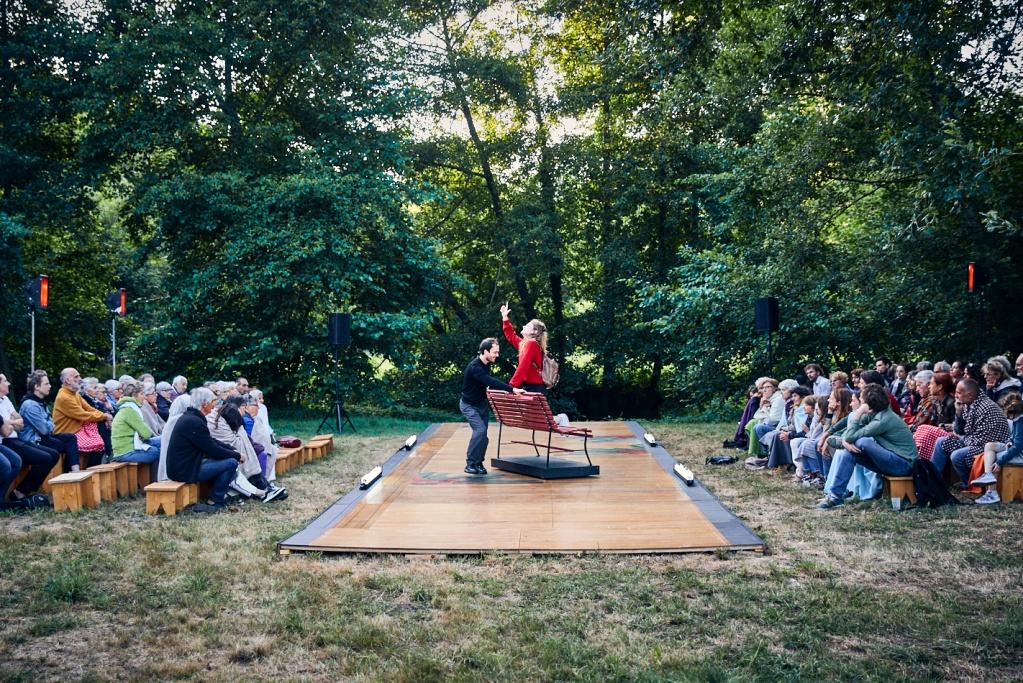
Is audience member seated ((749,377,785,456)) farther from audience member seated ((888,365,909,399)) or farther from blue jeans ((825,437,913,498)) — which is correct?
blue jeans ((825,437,913,498))

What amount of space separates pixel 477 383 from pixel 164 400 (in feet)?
15.4

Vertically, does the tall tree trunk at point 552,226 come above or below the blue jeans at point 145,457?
above

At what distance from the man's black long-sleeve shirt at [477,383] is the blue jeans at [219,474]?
246cm

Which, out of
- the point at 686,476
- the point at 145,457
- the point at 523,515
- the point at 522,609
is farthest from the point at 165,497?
the point at 686,476

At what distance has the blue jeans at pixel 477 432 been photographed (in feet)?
31.2

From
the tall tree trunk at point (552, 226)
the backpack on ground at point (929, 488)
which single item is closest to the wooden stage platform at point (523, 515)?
the backpack on ground at point (929, 488)

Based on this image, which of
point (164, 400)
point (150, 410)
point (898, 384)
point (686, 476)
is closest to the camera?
point (686, 476)

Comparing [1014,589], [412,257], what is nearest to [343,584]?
[1014,589]

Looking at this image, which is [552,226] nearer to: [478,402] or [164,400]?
[164,400]

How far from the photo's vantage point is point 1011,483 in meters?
7.74

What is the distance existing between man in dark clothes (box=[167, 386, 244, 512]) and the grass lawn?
3.55ft

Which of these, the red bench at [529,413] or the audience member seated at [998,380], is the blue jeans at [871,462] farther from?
the red bench at [529,413]

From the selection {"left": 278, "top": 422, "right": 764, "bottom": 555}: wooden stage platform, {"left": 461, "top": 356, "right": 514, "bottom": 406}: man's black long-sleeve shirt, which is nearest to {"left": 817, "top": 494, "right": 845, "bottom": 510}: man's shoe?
{"left": 278, "top": 422, "right": 764, "bottom": 555}: wooden stage platform

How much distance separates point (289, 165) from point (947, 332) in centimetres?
1331
